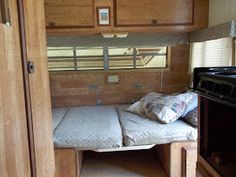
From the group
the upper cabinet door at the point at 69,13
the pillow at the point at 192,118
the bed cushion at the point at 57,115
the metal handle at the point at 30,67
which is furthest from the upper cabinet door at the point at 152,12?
the metal handle at the point at 30,67

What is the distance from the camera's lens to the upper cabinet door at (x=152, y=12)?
2205mm

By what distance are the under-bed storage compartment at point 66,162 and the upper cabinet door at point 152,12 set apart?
127 centimetres

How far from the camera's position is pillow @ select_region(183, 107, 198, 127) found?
1.98 metres

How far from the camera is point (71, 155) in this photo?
74.4 inches

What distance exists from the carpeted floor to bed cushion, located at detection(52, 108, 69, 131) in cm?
55

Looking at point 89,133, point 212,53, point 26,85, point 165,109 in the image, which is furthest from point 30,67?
point 212,53

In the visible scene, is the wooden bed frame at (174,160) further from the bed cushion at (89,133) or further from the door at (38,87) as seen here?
the door at (38,87)

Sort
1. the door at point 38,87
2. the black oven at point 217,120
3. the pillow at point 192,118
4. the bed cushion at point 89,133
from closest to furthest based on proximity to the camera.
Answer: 1. the black oven at point 217,120
2. the door at point 38,87
3. the bed cushion at point 89,133
4. the pillow at point 192,118

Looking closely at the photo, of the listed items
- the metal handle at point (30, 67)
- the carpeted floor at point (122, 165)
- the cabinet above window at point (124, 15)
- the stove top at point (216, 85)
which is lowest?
the carpeted floor at point (122, 165)

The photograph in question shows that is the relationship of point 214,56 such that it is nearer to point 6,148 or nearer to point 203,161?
point 203,161

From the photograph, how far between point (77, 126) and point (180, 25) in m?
1.39

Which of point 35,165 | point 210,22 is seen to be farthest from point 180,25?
point 35,165

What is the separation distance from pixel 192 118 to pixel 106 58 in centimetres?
135

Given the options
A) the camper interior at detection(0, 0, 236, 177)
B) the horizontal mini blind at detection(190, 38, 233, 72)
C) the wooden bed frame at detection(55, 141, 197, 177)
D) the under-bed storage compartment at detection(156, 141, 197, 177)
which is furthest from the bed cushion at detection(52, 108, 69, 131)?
the horizontal mini blind at detection(190, 38, 233, 72)
